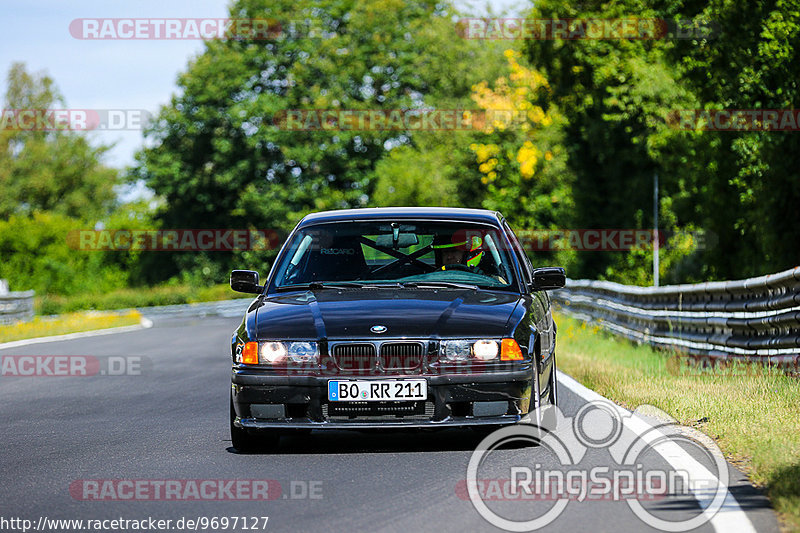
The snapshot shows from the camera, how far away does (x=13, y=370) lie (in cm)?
1670

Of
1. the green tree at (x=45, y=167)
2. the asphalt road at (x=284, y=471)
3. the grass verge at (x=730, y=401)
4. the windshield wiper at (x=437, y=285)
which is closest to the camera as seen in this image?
the asphalt road at (x=284, y=471)

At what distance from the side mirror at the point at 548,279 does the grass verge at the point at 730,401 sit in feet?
4.46

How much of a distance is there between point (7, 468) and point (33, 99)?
8812cm

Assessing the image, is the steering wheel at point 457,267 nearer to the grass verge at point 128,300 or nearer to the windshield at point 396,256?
the windshield at point 396,256

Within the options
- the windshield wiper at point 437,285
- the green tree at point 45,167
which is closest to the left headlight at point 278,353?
the windshield wiper at point 437,285

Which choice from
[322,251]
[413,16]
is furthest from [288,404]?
[413,16]

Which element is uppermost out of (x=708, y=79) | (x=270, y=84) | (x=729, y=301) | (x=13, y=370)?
(x=270, y=84)

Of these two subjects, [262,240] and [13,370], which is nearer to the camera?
[13,370]

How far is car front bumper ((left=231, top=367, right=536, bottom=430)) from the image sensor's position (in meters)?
7.58

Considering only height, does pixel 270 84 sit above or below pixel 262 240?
above

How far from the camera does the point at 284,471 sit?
722 centimetres

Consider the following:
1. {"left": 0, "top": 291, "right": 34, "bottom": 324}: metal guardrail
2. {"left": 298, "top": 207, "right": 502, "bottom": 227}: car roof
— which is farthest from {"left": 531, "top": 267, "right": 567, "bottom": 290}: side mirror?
{"left": 0, "top": 291, "right": 34, "bottom": 324}: metal guardrail

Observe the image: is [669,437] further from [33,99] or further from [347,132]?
[33,99]

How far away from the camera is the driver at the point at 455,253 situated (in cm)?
905
